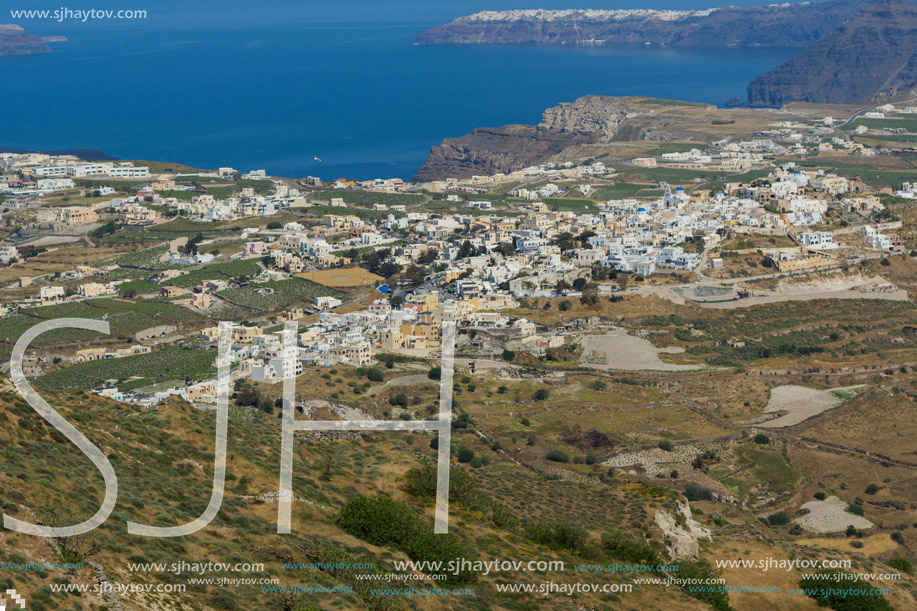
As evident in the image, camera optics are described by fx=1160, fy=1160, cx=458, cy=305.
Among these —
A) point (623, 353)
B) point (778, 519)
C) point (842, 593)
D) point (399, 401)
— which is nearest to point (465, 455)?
point (399, 401)

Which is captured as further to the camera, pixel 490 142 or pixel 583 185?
pixel 490 142

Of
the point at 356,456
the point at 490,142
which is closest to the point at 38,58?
the point at 490,142

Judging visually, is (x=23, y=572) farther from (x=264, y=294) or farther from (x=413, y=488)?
(x=264, y=294)

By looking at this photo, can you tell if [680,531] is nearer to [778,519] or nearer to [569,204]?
[778,519]

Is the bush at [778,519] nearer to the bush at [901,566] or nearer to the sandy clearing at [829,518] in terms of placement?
the sandy clearing at [829,518]

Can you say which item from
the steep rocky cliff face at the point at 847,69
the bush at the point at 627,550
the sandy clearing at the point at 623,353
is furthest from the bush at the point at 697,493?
the steep rocky cliff face at the point at 847,69

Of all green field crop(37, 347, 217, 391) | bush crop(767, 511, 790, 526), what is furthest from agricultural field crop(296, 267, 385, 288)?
bush crop(767, 511, 790, 526)
